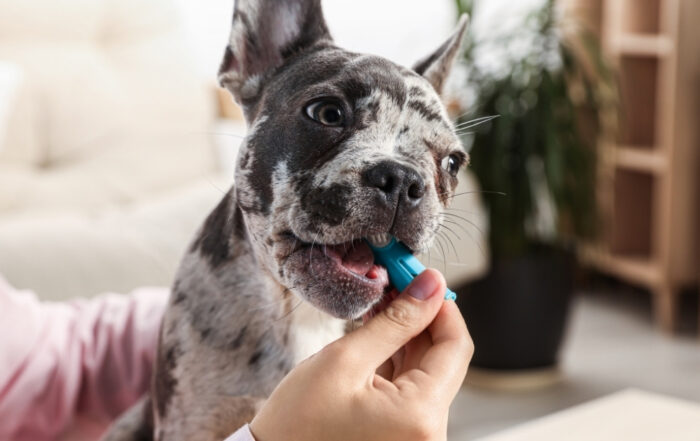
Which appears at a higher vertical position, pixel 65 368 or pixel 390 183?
pixel 390 183

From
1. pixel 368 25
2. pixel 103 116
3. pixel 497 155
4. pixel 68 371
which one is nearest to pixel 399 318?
pixel 68 371

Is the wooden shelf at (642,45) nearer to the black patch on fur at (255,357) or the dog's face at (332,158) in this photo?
the dog's face at (332,158)

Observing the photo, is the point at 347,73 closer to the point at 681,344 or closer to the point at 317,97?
the point at 317,97

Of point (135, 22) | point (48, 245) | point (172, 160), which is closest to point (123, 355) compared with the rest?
point (48, 245)

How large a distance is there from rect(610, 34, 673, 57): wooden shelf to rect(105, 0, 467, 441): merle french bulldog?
2.47m

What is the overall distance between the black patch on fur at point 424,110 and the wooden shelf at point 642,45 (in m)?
2.52

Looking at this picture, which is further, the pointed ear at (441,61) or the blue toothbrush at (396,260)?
the pointed ear at (441,61)

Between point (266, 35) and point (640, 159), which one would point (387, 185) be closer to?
point (266, 35)

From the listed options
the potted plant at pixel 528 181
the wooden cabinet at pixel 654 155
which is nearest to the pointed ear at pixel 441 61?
the potted plant at pixel 528 181

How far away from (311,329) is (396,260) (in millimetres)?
160

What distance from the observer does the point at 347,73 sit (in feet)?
2.32

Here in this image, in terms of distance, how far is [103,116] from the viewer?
2.32m

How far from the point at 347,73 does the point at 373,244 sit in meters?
0.14

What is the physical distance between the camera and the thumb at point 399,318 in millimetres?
644
